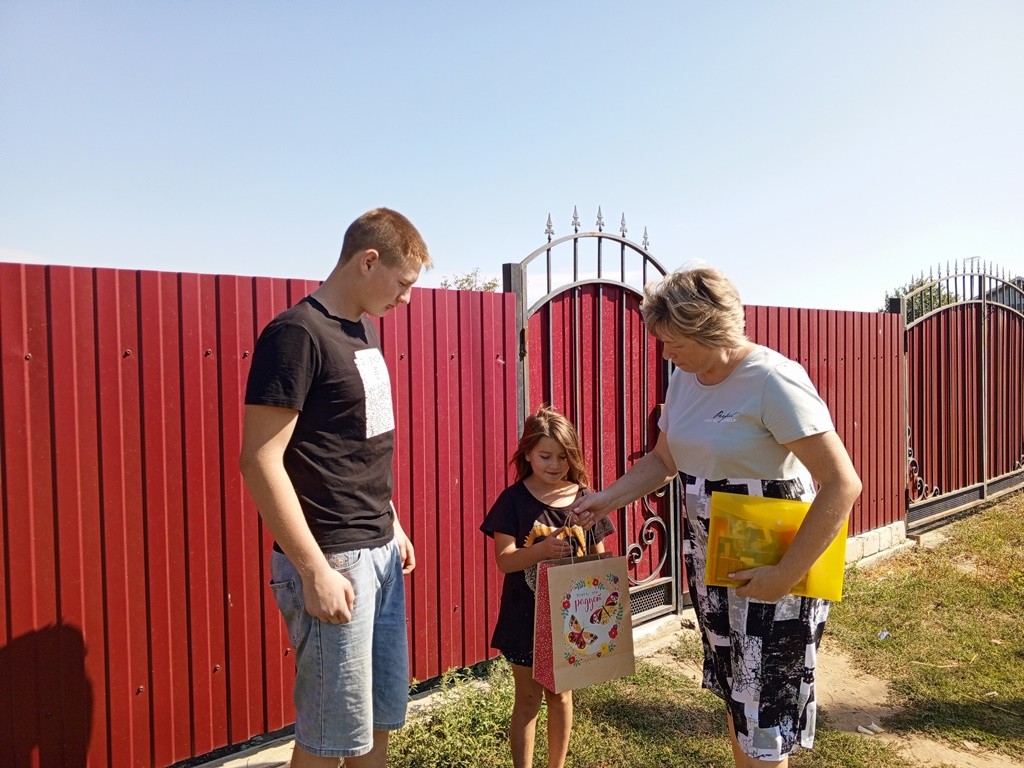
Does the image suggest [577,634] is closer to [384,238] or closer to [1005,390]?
[384,238]

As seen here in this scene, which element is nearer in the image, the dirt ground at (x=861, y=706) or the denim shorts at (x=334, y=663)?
the denim shorts at (x=334, y=663)

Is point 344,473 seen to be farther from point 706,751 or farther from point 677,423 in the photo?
point 706,751

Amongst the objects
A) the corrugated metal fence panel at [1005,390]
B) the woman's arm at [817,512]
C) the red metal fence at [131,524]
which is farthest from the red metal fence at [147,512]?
the corrugated metal fence panel at [1005,390]

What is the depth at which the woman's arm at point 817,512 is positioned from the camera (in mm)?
1896

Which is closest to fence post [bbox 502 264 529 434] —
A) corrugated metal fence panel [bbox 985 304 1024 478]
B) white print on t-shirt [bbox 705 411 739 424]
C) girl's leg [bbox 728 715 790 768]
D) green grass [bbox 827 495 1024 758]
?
white print on t-shirt [bbox 705 411 739 424]

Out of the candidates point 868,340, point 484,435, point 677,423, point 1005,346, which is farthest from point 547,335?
point 1005,346

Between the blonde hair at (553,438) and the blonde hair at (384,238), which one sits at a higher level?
the blonde hair at (384,238)

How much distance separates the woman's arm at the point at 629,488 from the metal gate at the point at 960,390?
5619 millimetres

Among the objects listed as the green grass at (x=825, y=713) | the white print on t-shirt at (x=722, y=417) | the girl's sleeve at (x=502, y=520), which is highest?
the white print on t-shirt at (x=722, y=417)

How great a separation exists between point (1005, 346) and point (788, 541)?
828 cm

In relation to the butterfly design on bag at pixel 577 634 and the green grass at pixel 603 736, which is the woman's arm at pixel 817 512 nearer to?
the butterfly design on bag at pixel 577 634

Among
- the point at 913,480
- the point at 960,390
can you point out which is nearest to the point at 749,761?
the point at 913,480

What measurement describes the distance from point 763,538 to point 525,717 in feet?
3.86

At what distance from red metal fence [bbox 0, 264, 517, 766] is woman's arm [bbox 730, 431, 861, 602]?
6.55 ft
